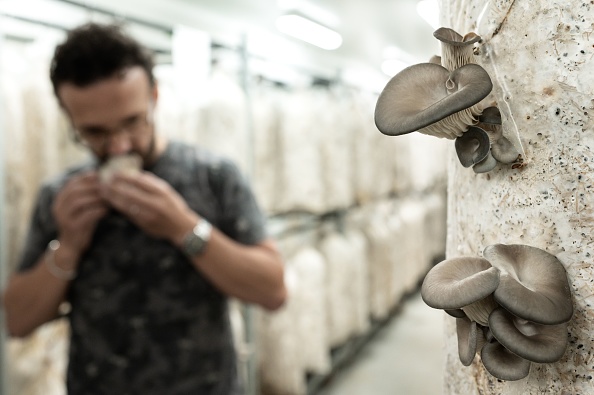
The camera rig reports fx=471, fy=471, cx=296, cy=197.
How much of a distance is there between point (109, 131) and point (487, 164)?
1027 millimetres

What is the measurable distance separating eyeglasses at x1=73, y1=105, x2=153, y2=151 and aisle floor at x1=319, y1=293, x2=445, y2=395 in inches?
87.0

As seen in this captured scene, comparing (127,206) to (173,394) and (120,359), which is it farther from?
(173,394)

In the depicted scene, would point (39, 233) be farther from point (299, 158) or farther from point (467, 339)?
point (299, 158)

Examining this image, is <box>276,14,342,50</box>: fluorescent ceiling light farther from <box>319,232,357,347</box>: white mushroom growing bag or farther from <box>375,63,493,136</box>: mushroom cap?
<box>375,63,493,136</box>: mushroom cap

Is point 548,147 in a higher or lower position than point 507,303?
higher

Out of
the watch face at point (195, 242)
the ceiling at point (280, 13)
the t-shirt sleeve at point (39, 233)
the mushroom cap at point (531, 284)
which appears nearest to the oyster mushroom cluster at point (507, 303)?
the mushroom cap at point (531, 284)

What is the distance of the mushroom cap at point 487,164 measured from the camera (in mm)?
375

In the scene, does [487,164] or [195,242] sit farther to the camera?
[195,242]

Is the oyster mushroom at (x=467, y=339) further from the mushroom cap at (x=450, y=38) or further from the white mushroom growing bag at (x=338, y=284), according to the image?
the white mushroom growing bag at (x=338, y=284)

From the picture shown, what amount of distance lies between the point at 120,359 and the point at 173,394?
6.6 inches

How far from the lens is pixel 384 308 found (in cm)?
373

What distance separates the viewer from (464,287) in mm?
312

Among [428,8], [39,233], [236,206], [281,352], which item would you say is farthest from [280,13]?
[39,233]

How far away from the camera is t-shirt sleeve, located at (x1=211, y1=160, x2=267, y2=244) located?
1.33 meters
